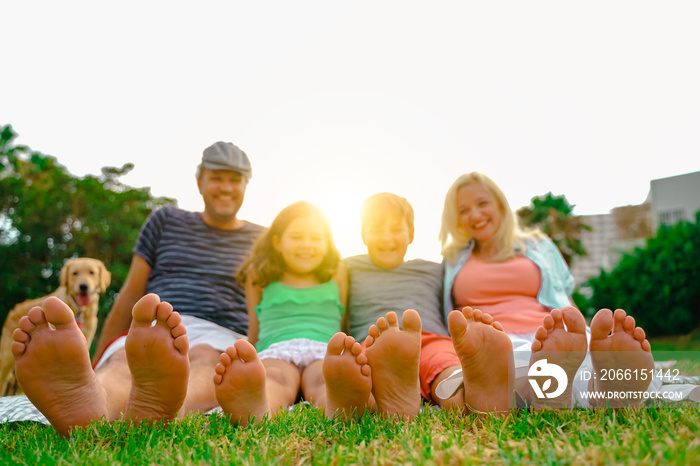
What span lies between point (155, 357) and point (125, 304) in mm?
1814

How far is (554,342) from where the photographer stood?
1.68 metres

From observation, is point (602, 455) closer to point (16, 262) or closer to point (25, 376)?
point (25, 376)

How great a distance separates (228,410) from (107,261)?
1222cm

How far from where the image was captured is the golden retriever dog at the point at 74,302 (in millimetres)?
4887

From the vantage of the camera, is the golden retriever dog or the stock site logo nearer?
the stock site logo

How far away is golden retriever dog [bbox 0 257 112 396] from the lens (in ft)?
16.0

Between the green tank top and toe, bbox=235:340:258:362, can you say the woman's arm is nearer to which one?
the green tank top

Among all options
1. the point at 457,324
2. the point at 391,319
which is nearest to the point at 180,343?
the point at 391,319

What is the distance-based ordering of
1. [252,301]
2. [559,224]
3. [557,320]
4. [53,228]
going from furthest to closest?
[559,224]
[53,228]
[252,301]
[557,320]

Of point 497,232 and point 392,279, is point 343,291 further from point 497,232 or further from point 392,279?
point 497,232

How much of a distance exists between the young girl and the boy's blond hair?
271 mm

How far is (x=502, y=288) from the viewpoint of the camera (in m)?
3.02

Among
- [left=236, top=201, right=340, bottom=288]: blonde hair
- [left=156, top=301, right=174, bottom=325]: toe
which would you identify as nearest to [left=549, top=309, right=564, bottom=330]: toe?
[left=156, top=301, right=174, bottom=325]: toe

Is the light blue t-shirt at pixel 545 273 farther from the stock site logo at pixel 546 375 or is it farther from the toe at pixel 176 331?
the toe at pixel 176 331
